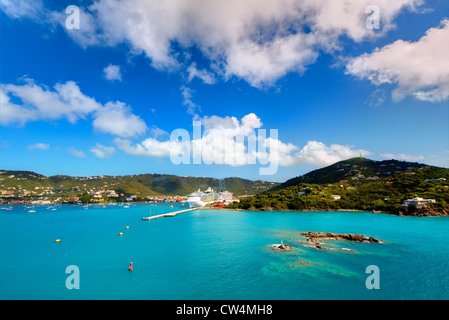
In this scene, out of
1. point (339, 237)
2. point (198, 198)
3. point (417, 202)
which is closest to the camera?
point (339, 237)

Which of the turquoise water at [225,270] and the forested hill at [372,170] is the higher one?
the forested hill at [372,170]

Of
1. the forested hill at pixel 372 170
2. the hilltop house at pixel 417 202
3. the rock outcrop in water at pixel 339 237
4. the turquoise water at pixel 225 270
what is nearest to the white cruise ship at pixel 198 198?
the forested hill at pixel 372 170

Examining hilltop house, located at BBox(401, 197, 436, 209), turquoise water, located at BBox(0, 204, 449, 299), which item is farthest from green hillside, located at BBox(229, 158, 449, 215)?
turquoise water, located at BBox(0, 204, 449, 299)

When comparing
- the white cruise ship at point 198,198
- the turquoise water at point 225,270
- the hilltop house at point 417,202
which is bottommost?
the white cruise ship at point 198,198

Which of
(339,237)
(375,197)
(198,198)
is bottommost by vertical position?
(198,198)

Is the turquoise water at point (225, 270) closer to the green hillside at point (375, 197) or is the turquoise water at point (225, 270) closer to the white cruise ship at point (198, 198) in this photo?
the green hillside at point (375, 197)

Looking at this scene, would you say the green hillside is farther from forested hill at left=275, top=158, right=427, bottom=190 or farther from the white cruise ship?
forested hill at left=275, top=158, right=427, bottom=190

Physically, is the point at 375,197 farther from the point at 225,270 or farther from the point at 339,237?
the point at 225,270

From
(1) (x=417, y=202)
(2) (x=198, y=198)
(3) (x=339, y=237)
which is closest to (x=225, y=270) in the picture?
(3) (x=339, y=237)

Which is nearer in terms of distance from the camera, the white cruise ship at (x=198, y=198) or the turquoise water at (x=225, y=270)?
the turquoise water at (x=225, y=270)
